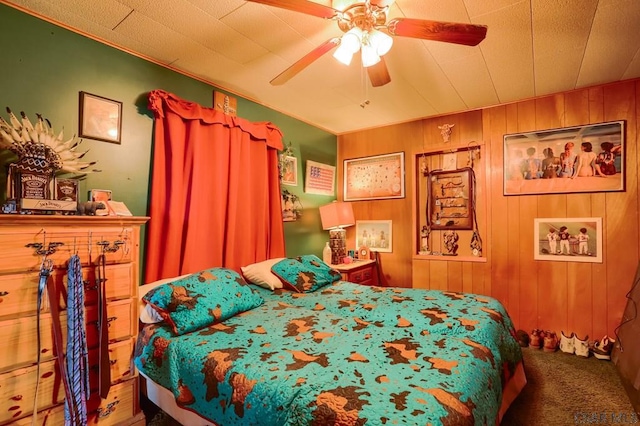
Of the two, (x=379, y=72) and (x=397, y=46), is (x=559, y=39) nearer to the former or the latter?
(x=397, y=46)

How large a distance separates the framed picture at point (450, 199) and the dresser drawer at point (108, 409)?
3.20m

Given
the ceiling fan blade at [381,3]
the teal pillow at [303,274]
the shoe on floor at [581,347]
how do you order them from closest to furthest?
the ceiling fan blade at [381,3]
the teal pillow at [303,274]
the shoe on floor at [581,347]

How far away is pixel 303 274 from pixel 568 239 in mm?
2561

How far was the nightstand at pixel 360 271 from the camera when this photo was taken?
10.5 feet

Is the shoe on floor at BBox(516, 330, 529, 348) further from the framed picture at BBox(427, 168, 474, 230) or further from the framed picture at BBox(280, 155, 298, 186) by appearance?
the framed picture at BBox(280, 155, 298, 186)

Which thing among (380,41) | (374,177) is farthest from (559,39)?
(374,177)

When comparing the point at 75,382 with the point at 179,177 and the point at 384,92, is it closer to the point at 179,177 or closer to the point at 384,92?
the point at 179,177

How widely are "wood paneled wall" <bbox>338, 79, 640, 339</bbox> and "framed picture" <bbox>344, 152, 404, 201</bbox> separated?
4.0 inches

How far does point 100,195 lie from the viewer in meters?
1.93

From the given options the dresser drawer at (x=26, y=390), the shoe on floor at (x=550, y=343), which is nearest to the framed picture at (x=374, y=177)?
the shoe on floor at (x=550, y=343)

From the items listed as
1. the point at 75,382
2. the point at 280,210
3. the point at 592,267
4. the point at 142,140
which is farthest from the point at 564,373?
the point at 142,140

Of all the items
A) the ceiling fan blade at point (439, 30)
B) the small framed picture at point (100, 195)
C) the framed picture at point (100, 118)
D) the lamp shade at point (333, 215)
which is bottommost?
the lamp shade at point (333, 215)

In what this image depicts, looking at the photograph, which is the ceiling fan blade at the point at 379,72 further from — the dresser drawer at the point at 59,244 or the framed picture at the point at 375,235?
the framed picture at the point at 375,235

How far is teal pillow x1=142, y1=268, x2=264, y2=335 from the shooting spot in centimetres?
165
